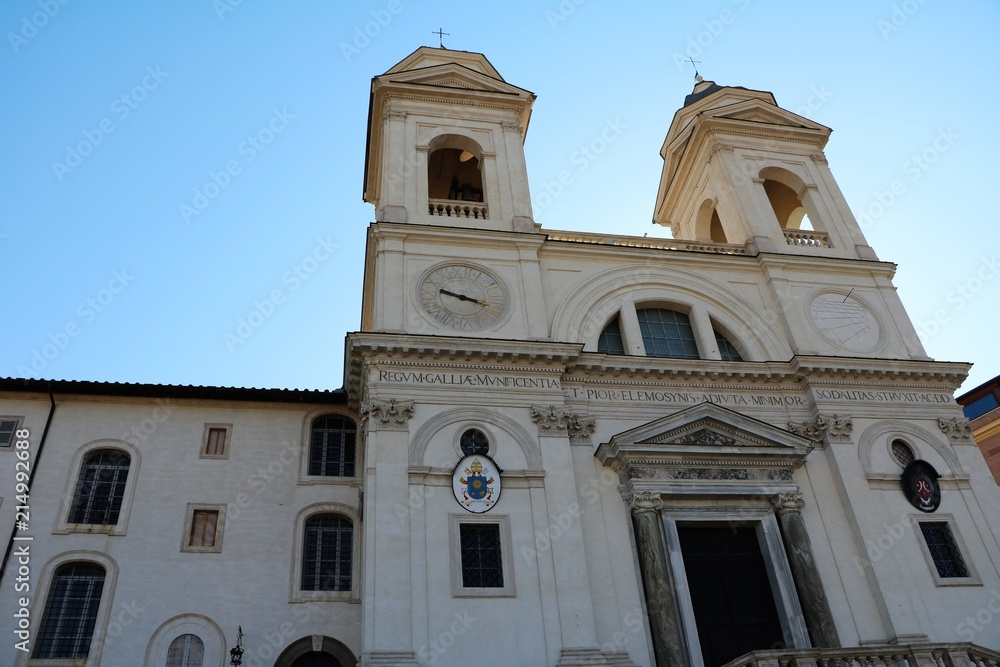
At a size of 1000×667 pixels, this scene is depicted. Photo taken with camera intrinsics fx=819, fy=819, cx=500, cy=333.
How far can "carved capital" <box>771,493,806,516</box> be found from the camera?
17.5m

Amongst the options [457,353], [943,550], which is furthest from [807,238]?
[457,353]

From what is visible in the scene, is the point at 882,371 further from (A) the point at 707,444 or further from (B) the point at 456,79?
(B) the point at 456,79

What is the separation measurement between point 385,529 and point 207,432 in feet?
21.4

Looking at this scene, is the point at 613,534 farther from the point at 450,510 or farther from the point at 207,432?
the point at 207,432

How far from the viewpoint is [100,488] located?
18.2 meters

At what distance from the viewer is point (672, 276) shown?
21.6 meters

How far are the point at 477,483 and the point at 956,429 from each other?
1173 cm

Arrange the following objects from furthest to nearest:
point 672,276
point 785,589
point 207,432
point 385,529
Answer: point 672,276
point 207,432
point 785,589
point 385,529

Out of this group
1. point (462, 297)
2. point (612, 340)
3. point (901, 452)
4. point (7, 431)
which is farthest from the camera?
point (612, 340)

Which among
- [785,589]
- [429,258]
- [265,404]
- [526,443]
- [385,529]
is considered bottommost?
[785,589]

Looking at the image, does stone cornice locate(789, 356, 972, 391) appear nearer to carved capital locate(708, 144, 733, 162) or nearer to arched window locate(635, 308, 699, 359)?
arched window locate(635, 308, 699, 359)

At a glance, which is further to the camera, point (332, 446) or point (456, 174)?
point (456, 174)

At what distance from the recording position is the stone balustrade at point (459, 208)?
21609 millimetres

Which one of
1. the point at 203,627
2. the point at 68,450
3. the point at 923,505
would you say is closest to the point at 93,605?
the point at 203,627
